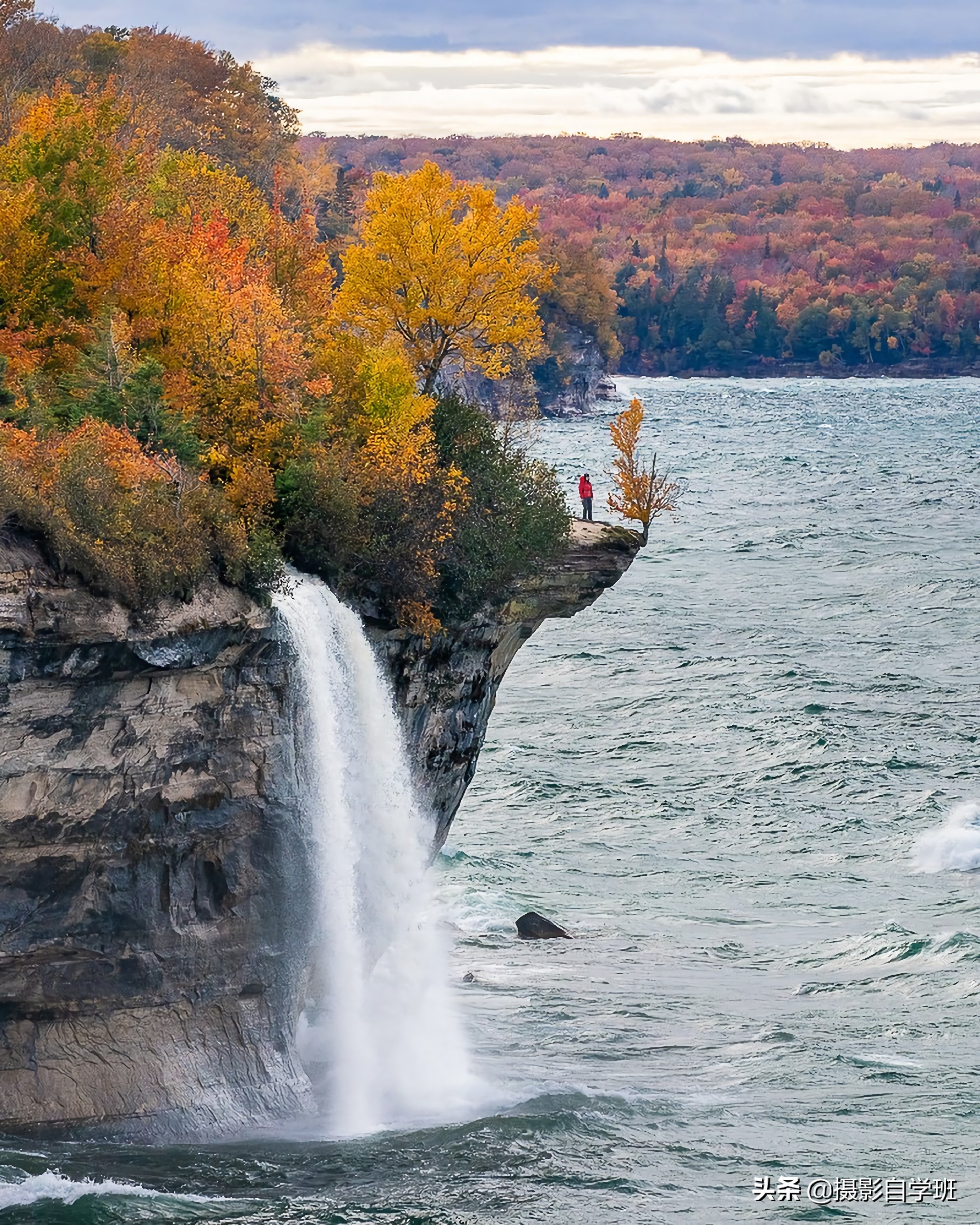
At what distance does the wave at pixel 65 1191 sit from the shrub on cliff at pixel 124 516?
26.0 feet

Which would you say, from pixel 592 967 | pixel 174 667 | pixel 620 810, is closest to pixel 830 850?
pixel 620 810

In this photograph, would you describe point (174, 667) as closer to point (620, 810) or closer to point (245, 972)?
point (245, 972)

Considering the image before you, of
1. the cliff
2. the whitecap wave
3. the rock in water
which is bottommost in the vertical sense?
the rock in water

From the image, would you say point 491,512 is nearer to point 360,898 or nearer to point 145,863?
point 360,898

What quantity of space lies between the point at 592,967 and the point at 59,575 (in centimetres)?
1711

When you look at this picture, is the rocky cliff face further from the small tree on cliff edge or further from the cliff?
the cliff

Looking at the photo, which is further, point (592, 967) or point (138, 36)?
point (138, 36)

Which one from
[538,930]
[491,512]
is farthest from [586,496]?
[538,930]

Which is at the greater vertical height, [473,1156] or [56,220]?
[56,220]

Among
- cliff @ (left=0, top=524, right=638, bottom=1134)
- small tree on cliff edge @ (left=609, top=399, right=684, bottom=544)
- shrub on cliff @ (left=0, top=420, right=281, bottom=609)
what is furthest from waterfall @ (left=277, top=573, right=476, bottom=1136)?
small tree on cliff edge @ (left=609, top=399, right=684, bottom=544)

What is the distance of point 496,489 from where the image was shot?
3188 cm

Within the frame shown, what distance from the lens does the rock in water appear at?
37125mm

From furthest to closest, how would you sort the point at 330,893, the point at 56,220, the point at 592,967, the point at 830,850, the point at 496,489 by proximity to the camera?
1. the point at 830,850
2. the point at 592,967
3. the point at 496,489
4. the point at 56,220
5. the point at 330,893

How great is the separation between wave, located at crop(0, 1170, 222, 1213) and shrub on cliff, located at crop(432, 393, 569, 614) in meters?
11.8
